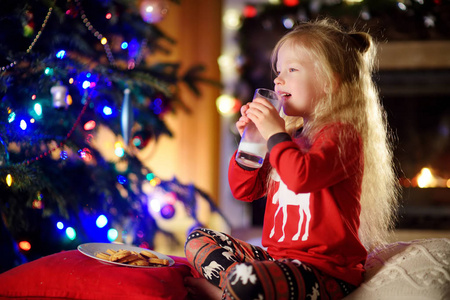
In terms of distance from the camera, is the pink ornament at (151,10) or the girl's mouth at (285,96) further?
the pink ornament at (151,10)

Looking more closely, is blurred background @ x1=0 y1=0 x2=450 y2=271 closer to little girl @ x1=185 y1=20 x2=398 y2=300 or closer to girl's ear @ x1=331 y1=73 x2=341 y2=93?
little girl @ x1=185 y1=20 x2=398 y2=300

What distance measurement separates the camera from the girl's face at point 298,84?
3.82 ft

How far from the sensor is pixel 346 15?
2.83 meters

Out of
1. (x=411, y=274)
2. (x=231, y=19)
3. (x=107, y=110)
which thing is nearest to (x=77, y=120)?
(x=107, y=110)

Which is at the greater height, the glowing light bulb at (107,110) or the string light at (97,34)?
the string light at (97,34)

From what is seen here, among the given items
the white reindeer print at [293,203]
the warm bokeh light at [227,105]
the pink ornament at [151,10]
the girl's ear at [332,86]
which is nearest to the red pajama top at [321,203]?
the white reindeer print at [293,203]

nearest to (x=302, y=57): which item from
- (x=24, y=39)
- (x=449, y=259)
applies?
(x=449, y=259)

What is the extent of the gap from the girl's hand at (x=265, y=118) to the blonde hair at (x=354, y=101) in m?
0.13

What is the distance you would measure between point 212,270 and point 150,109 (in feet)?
3.35

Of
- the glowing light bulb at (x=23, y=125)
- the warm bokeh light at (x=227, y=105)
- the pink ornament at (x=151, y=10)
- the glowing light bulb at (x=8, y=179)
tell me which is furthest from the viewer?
the warm bokeh light at (x=227, y=105)

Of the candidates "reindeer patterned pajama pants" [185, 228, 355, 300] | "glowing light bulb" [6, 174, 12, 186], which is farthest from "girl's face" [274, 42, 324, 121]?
"glowing light bulb" [6, 174, 12, 186]

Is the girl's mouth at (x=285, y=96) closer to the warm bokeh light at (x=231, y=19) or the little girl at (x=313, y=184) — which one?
the little girl at (x=313, y=184)

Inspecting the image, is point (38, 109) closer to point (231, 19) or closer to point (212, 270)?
point (212, 270)

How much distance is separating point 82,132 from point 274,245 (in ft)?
2.83
